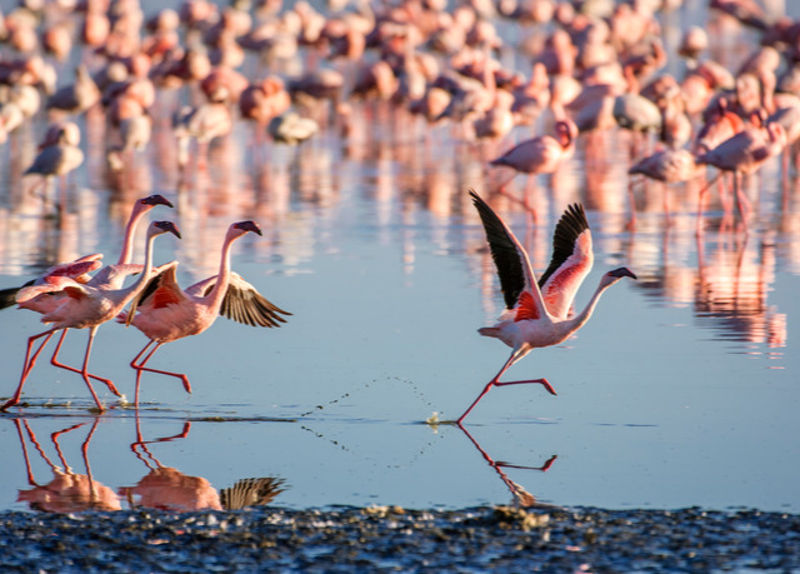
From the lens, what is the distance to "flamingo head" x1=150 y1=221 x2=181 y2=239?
697 cm

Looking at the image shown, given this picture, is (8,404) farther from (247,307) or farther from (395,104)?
(395,104)

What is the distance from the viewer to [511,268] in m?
6.96

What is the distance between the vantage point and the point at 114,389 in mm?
7168

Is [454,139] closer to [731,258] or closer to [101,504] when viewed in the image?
[731,258]

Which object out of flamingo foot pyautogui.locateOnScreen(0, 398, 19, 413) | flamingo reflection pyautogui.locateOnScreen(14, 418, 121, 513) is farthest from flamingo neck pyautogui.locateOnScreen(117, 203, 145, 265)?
flamingo reflection pyautogui.locateOnScreen(14, 418, 121, 513)

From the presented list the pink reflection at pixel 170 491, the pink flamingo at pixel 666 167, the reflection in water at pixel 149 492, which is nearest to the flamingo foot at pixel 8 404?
the reflection in water at pixel 149 492

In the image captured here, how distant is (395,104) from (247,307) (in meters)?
16.9

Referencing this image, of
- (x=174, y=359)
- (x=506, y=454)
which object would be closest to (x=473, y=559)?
(x=506, y=454)

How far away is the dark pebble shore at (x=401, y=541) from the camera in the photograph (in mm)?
4637

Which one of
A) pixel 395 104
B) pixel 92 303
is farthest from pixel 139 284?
pixel 395 104

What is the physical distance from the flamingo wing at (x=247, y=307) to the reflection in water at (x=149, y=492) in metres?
1.99

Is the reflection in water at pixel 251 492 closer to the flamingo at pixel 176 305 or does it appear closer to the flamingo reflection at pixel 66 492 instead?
the flamingo reflection at pixel 66 492

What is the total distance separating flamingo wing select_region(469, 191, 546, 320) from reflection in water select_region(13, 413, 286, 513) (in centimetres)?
171

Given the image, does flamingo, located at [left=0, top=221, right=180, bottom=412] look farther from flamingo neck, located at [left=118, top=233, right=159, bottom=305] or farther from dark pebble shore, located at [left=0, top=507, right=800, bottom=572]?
dark pebble shore, located at [left=0, top=507, right=800, bottom=572]
